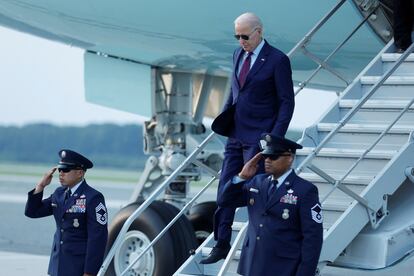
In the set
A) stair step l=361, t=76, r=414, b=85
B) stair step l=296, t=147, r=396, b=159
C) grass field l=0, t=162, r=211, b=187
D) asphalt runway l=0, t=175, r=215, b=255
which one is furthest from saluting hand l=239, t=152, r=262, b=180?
grass field l=0, t=162, r=211, b=187

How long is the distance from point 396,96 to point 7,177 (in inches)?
1170

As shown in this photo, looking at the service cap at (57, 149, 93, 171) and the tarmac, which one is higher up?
the service cap at (57, 149, 93, 171)

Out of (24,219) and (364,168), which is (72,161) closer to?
(364,168)

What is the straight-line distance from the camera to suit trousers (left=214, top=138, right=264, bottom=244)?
20.1 feet

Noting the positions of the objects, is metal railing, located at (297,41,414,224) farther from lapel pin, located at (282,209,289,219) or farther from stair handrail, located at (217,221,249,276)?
lapel pin, located at (282,209,289,219)

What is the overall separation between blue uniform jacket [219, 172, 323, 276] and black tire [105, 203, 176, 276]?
3351 millimetres

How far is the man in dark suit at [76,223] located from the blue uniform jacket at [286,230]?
1097 mm

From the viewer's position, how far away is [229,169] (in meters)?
6.21

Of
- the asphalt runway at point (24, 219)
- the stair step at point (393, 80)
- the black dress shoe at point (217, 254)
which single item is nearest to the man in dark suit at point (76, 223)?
the black dress shoe at point (217, 254)

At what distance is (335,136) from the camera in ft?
24.0

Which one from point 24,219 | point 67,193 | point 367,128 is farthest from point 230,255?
point 24,219

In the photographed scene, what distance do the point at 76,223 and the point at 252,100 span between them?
47.4 inches

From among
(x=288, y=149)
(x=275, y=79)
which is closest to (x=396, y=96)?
(x=275, y=79)

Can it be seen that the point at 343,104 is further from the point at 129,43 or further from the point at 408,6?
the point at 129,43
